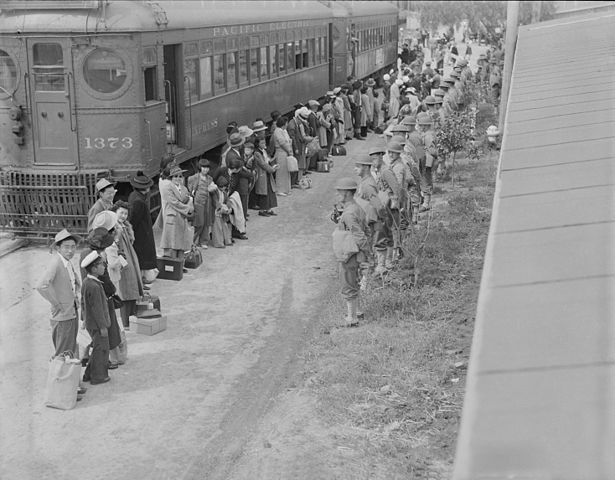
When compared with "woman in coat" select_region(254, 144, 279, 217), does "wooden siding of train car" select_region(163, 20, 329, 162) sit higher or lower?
higher

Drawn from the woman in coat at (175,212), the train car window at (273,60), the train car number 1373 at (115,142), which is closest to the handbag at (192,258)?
the woman in coat at (175,212)

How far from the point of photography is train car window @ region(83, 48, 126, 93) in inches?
500

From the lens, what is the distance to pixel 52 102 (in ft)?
42.0

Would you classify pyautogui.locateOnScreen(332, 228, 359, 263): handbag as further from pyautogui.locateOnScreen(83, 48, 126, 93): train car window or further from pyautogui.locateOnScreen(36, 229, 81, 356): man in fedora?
pyautogui.locateOnScreen(83, 48, 126, 93): train car window

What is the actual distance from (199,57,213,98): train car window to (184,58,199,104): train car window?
0.21 metres

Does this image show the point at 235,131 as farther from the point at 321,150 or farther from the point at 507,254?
the point at 507,254

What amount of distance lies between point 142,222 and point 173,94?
426 centimetres

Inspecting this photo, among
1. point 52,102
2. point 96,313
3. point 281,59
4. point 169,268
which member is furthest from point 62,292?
point 281,59

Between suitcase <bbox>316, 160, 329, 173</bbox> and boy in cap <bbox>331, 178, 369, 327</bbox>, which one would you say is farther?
suitcase <bbox>316, 160, 329, 173</bbox>

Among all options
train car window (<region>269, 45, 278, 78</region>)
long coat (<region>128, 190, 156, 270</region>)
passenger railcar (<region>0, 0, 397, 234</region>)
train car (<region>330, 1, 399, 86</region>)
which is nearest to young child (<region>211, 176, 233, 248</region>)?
passenger railcar (<region>0, 0, 397, 234</region>)

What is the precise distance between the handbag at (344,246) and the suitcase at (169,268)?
272 centimetres

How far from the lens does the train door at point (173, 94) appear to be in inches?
557

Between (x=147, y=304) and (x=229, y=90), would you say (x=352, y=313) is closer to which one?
(x=147, y=304)

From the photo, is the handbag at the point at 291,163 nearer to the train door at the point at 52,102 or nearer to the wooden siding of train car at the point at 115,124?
the wooden siding of train car at the point at 115,124
